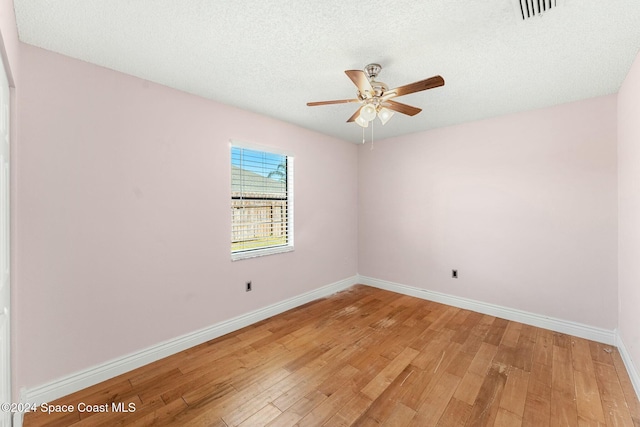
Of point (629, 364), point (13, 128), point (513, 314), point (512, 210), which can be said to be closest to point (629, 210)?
point (512, 210)

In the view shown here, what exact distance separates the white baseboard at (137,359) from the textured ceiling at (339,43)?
2.33 m

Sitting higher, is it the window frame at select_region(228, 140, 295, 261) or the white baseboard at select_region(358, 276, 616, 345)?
the window frame at select_region(228, 140, 295, 261)

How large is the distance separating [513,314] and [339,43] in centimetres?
346

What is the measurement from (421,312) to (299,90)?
2.97m

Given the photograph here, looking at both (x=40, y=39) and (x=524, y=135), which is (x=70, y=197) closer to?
(x=40, y=39)

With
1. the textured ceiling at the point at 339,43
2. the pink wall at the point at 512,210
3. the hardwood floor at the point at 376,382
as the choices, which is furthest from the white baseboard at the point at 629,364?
the textured ceiling at the point at 339,43

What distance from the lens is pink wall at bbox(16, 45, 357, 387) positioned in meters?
1.83

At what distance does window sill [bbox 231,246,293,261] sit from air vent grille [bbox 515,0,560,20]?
298 centimetres

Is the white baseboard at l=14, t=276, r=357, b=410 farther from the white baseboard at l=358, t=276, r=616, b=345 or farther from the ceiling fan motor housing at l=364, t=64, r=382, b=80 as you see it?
the ceiling fan motor housing at l=364, t=64, r=382, b=80

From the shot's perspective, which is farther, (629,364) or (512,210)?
(512,210)

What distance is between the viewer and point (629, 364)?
7.04ft

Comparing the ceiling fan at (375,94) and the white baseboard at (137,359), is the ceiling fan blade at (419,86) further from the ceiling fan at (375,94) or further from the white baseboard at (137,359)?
the white baseboard at (137,359)

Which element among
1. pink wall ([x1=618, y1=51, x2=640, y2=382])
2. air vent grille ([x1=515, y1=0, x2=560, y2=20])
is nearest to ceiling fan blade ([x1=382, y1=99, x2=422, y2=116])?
air vent grille ([x1=515, y1=0, x2=560, y2=20])

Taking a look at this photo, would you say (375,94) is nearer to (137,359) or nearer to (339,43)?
(339,43)
